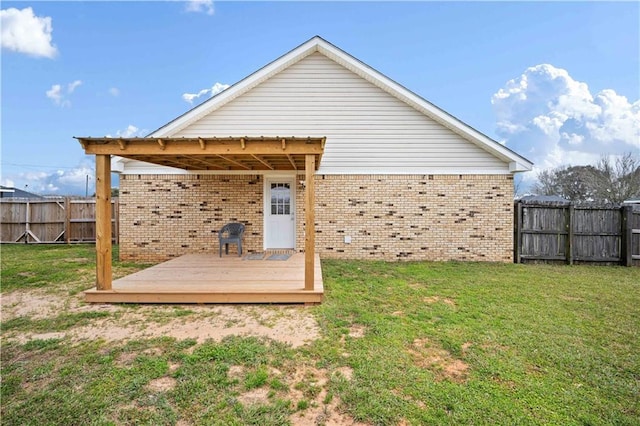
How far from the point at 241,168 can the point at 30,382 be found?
257 inches

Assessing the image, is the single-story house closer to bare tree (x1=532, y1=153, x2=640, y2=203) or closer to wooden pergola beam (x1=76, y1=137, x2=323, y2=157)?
wooden pergola beam (x1=76, y1=137, x2=323, y2=157)

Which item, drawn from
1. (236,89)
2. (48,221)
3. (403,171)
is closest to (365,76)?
(403,171)

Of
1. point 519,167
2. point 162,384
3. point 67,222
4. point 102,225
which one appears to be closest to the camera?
point 162,384

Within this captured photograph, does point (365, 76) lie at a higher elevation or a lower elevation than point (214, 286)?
higher

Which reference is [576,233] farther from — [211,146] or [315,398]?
[211,146]

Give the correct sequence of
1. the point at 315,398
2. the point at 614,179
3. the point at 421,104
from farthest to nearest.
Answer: the point at 614,179, the point at 421,104, the point at 315,398

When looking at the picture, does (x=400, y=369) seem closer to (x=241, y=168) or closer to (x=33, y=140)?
(x=241, y=168)

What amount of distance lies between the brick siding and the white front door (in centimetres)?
36

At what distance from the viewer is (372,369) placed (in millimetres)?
3088

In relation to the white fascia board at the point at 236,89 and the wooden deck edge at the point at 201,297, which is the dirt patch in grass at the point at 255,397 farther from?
the white fascia board at the point at 236,89

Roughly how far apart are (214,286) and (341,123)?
578cm

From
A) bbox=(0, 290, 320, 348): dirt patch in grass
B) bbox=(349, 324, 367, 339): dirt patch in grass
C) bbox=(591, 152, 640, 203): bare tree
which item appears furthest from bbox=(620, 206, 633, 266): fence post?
bbox=(591, 152, 640, 203): bare tree

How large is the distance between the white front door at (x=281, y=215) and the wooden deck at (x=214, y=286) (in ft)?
7.01

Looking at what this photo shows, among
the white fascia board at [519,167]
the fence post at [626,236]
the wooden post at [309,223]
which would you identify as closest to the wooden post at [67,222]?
the wooden post at [309,223]
